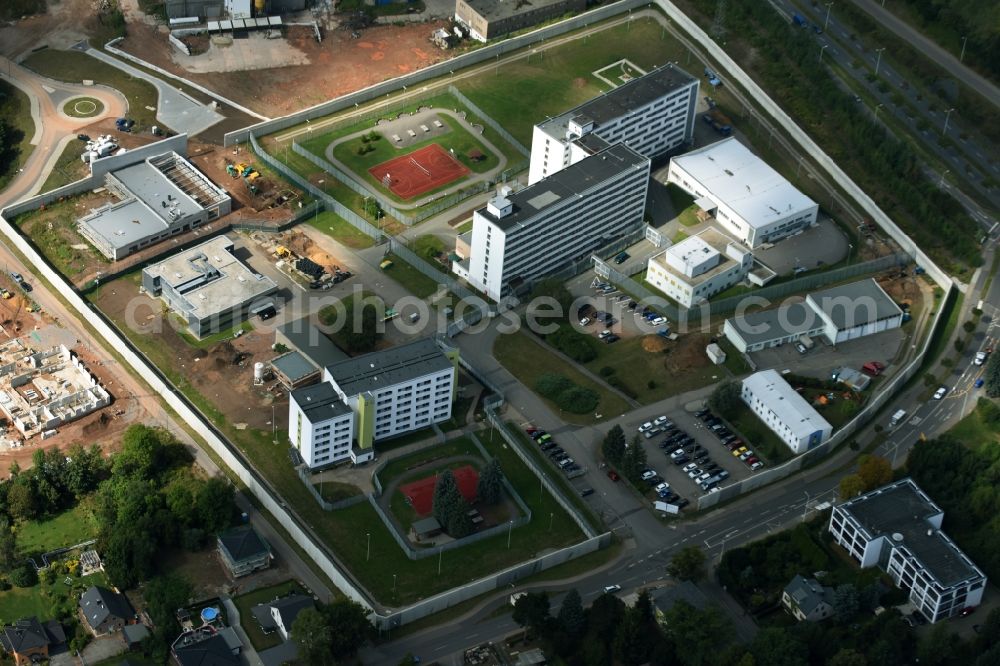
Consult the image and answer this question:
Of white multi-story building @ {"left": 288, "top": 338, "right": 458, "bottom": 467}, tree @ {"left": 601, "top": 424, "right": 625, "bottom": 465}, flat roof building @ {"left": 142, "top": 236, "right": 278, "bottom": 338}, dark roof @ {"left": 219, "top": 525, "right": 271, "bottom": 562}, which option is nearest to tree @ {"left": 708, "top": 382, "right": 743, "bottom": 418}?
tree @ {"left": 601, "top": 424, "right": 625, "bottom": 465}

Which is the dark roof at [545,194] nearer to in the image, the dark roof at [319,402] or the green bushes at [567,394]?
the green bushes at [567,394]

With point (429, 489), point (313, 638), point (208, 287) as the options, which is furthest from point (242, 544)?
point (208, 287)

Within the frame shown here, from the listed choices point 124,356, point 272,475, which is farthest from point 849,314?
point 124,356

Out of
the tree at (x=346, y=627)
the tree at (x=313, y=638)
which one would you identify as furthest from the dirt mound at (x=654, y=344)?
the tree at (x=313, y=638)

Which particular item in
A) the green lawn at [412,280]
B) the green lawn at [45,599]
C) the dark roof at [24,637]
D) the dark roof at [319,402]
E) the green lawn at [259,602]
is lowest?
the green lawn at [45,599]

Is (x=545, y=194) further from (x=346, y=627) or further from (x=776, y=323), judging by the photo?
(x=346, y=627)

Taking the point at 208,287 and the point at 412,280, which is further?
the point at 412,280
